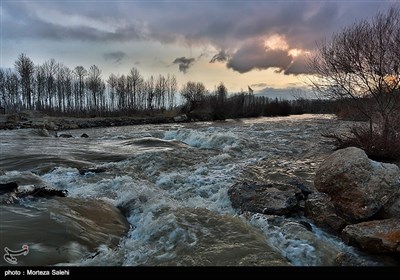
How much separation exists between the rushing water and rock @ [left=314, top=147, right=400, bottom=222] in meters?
0.83

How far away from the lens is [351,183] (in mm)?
6488

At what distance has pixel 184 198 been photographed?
8602mm

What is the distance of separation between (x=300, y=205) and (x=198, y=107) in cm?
5662

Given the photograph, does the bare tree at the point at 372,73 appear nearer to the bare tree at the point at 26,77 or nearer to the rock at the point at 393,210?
the rock at the point at 393,210

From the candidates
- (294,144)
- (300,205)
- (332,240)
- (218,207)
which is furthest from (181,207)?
(294,144)

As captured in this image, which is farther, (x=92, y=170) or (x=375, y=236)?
(x=92, y=170)

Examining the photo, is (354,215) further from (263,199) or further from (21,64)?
(21,64)

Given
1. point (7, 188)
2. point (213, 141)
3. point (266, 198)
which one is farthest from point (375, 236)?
point (213, 141)

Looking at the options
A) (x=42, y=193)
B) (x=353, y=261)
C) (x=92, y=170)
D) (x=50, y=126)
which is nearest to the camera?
(x=353, y=261)

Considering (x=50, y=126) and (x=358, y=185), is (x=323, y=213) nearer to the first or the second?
(x=358, y=185)

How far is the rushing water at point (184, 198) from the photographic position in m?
5.22

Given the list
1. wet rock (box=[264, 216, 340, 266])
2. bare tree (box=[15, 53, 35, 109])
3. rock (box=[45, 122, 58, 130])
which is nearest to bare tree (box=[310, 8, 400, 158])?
wet rock (box=[264, 216, 340, 266])

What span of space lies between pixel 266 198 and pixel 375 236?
2761 mm
